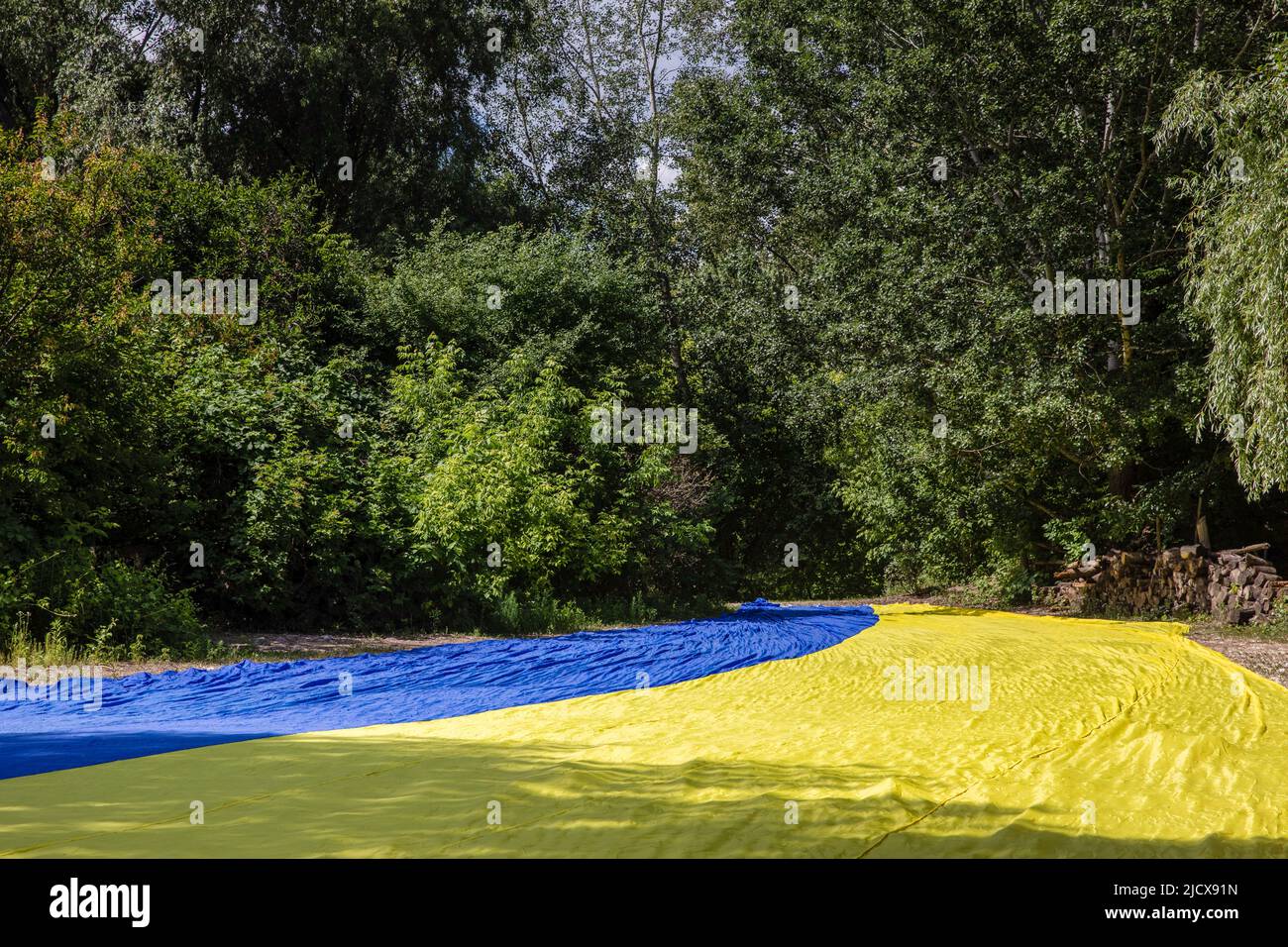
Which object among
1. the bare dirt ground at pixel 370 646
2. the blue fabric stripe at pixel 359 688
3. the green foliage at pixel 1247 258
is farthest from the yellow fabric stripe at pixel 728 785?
the green foliage at pixel 1247 258

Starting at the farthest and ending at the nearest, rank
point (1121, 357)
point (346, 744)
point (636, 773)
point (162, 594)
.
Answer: point (1121, 357)
point (162, 594)
point (346, 744)
point (636, 773)

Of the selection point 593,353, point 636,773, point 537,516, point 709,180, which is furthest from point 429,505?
point 709,180

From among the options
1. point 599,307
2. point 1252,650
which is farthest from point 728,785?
point 599,307

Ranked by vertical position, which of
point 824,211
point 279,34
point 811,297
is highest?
point 279,34

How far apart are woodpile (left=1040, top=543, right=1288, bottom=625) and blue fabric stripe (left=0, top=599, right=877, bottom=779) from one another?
17.2 ft

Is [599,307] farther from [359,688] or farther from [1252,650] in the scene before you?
[1252,650]

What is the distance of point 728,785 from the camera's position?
13.4 ft

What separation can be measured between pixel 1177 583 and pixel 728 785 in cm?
1169

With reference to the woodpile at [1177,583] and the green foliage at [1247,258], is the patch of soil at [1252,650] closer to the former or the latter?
the woodpile at [1177,583]

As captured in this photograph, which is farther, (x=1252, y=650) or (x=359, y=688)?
(x=1252, y=650)

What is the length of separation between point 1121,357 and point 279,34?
14824mm

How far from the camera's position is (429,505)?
436 inches
